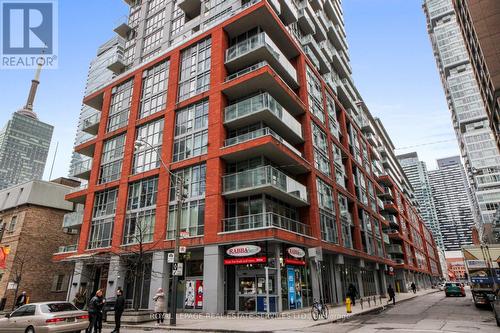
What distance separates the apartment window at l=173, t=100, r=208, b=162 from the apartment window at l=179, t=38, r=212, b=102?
5.28ft

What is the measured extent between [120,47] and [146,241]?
3050cm

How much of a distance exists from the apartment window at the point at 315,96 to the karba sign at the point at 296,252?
14.5 metres

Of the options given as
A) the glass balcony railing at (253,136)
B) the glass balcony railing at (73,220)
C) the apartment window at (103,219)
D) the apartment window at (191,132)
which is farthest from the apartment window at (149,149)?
the glass balcony railing at (73,220)

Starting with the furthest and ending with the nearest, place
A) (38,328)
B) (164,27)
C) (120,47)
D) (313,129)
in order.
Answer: (120,47), (164,27), (313,129), (38,328)

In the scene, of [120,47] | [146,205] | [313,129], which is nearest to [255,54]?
[313,129]

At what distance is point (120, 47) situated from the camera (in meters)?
43.9

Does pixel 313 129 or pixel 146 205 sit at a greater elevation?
pixel 313 129

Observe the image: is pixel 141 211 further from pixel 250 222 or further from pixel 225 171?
pixel 250 222

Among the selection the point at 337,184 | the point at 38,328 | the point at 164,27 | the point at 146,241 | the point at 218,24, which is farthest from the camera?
the point at 164,27

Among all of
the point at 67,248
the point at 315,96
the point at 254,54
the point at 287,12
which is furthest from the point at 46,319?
the point at 287,12

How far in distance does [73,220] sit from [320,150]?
87.4ft

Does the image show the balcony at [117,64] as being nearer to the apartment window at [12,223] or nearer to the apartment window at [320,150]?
the apartment window at [12,223]

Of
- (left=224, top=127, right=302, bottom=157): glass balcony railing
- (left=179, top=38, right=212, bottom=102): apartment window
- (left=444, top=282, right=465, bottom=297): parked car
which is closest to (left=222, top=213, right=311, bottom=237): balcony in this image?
(left=224, top=127, right=302, bottom=157): glass balcony railing

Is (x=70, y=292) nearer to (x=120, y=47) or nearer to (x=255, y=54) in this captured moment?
(x=255, y=54)
